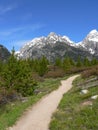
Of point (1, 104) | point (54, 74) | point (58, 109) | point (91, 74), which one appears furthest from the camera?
point (54, 74)

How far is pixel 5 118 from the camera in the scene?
2164cm

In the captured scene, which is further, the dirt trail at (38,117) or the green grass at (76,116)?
the dirt trail at (38,117)

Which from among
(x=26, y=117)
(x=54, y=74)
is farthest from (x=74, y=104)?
(x=54, y=74)

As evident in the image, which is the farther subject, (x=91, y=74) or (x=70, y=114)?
(x=91, y=74)

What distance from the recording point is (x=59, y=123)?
19.3 meters

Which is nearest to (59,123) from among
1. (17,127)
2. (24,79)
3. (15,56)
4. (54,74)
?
(17,127)

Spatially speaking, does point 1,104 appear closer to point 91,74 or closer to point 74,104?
point 74,104

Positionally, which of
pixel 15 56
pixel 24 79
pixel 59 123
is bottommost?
pixel 59 123

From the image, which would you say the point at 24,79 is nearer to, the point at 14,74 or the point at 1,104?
the point at 14,74

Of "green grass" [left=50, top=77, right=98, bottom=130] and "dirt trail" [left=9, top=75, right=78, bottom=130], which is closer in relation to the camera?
"green grass" [left=50, top=77, right=98, bottom=130]

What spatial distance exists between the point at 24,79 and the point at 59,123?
2002 centimetres

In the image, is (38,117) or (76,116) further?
(38,117)

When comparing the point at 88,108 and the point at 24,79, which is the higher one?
the point at 24,79

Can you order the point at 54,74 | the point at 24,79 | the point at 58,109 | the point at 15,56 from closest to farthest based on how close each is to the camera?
the point at 58,109 → the point at 24,79 → the point at 15,56 → the point at 54,74
